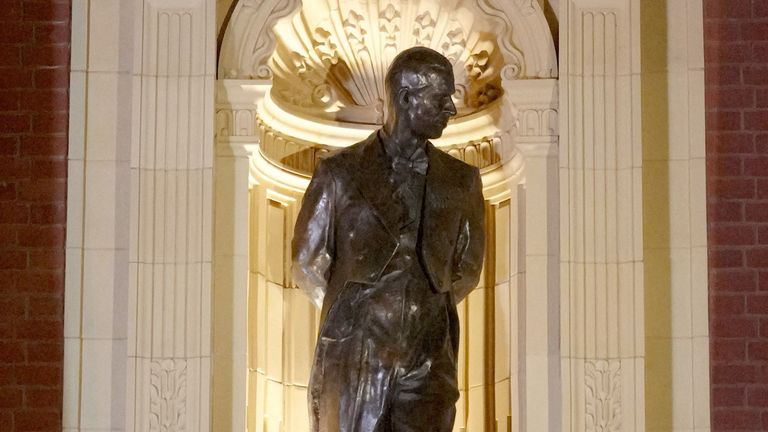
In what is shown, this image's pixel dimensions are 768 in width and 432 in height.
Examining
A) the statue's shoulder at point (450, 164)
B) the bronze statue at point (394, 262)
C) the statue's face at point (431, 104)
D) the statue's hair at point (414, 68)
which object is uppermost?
the statue's hair at point (414, 68)

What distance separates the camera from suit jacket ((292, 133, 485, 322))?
24.3ft

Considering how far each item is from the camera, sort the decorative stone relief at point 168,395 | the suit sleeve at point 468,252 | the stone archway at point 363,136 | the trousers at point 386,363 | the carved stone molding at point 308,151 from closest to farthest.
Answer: the trousers at point 386,363
the suit sleeve at point 468,252
the decorative stone relief at point 168,395
the stone archway at point 363,136
the carved stone molding at point 308,151

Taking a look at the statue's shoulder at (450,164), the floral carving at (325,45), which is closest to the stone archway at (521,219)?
the floral carving at (325,45)

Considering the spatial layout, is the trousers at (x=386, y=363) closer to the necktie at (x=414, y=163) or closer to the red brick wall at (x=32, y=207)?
the necktie at (x=414, y=163)

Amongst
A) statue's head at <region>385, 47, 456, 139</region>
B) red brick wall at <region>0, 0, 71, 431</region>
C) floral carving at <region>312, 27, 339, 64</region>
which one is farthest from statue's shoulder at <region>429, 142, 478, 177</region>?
red brick wall at <region>0, 0, 71, 431</region>

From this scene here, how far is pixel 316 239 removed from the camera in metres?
7.48

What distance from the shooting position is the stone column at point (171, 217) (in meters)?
8.15

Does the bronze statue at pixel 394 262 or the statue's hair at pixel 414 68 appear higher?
the statue's hair at pixel 414 68

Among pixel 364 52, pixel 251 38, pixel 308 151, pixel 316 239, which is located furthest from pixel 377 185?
pixel 364 52

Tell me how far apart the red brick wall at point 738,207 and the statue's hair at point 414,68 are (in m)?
1.82

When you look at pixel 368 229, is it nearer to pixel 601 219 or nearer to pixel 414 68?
pixel 414 68

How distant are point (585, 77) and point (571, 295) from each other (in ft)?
3.41

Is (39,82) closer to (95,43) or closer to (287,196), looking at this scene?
(95,43)

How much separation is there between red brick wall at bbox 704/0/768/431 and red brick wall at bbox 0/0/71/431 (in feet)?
10.2
